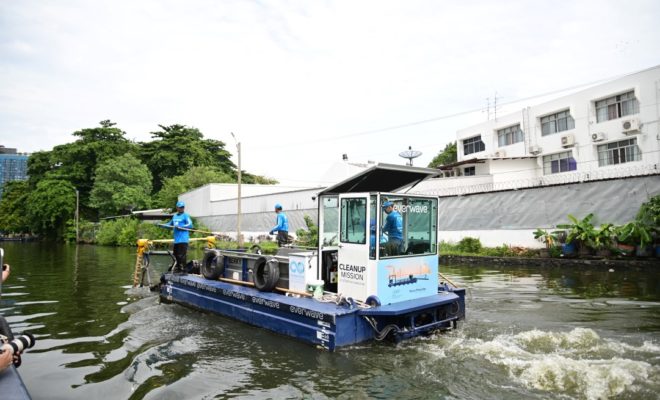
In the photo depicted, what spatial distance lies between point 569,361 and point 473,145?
33936mm

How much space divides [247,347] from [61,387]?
2462 millimetres

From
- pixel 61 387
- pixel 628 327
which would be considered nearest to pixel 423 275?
pixel 628 327

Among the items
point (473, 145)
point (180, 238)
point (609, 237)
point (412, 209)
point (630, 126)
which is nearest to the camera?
point (412, 209)

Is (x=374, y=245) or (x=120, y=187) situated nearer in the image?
(x=374, y=245)

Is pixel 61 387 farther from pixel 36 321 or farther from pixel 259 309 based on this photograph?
pixel 36 321

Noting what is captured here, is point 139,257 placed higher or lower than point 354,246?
lower

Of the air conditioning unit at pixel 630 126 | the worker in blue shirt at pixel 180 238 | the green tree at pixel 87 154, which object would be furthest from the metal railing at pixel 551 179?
the green tree at pixel 87 154

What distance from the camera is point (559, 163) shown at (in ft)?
100

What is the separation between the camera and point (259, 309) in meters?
→ 7.84

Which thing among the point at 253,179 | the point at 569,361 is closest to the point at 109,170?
the point at 253,179

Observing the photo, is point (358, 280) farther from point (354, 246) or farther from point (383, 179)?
point (383, 179)

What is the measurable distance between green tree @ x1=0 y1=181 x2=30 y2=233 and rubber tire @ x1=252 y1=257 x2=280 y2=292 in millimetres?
63017

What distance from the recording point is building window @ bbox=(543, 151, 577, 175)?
97.1 feet

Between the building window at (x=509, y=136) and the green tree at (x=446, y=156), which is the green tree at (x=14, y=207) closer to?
the green tree at (x=446, y=156)
